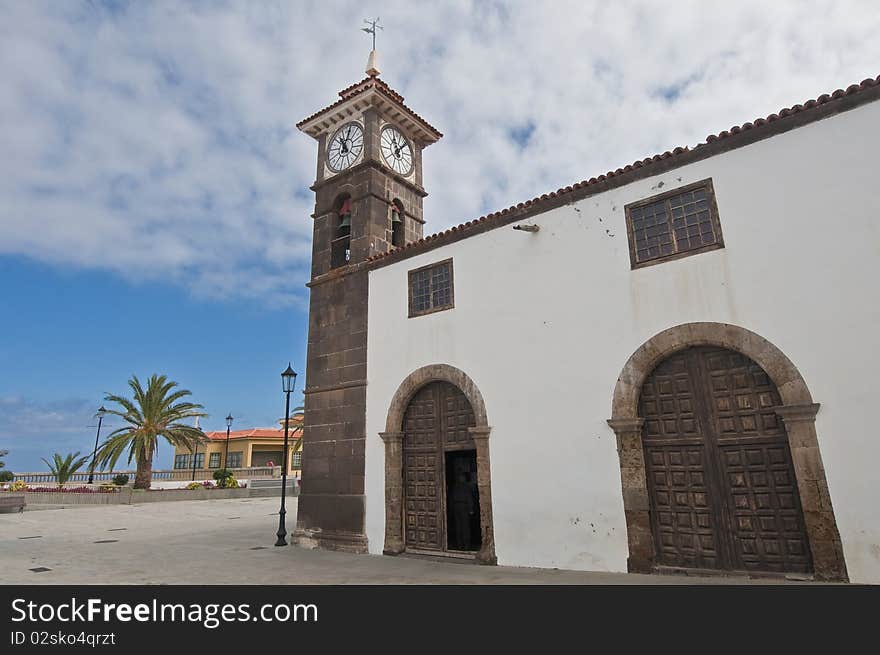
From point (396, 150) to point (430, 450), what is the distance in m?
7.97

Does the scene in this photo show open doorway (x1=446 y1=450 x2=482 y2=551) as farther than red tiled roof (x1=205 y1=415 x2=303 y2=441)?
No

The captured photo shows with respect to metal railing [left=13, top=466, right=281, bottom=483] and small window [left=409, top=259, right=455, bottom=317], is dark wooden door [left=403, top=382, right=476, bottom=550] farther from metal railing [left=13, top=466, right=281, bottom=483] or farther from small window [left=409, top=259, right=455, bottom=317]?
A: metal railing [left=13, top=466, right=281, bottom=483]

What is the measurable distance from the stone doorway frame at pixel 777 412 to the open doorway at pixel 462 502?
9.94 ft

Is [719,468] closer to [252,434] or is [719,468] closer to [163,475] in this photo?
[163,475]

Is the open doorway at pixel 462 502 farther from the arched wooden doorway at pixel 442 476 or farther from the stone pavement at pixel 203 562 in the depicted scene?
the stone pavement at pixel 203 562

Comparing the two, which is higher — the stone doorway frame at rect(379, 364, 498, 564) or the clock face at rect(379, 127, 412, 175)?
the clock face at rect(379, 127, 412, 175)

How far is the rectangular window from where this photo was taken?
25.8 feet

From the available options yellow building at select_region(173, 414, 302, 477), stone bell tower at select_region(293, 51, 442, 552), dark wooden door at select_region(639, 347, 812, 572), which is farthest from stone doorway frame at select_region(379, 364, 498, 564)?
yellow building at select_region(173, 414, 302, 477)

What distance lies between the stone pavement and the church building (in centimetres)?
56

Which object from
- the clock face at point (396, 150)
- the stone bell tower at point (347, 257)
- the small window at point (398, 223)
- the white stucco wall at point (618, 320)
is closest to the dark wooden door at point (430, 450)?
the white stucco wall at point (618, 320)

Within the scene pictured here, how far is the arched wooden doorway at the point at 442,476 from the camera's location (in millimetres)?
9836

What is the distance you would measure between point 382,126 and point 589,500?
33.5 ft

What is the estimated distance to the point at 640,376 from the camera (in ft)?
26.1
